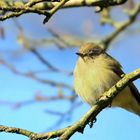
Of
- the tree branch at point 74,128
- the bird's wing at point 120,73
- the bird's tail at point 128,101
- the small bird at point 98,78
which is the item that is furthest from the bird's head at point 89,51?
the tree branch at point 74,128

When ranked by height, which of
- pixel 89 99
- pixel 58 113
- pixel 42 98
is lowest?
pixel 89 99

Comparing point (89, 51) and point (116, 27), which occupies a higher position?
point (116, 27)

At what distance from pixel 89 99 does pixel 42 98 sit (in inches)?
95.8

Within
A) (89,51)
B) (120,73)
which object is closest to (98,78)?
(120,73)

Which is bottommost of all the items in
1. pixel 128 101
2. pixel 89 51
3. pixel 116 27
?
pixel 128 101

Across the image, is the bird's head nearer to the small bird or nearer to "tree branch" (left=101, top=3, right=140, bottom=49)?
the small bird

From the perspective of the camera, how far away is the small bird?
15.5 ft

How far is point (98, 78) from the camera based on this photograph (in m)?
4.82

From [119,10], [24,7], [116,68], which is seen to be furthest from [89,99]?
[119,10]

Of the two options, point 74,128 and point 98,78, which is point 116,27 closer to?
point 98,78

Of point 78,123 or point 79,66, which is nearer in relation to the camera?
point 78,123

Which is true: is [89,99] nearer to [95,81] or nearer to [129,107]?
[95,81]

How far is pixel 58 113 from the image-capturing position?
21.1 feet

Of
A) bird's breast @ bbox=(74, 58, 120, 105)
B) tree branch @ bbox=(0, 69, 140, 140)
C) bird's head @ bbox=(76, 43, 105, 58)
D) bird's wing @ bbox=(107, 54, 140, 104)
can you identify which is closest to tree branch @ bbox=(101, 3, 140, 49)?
bird's head @ bbox=(76, 43, 105, 58)
